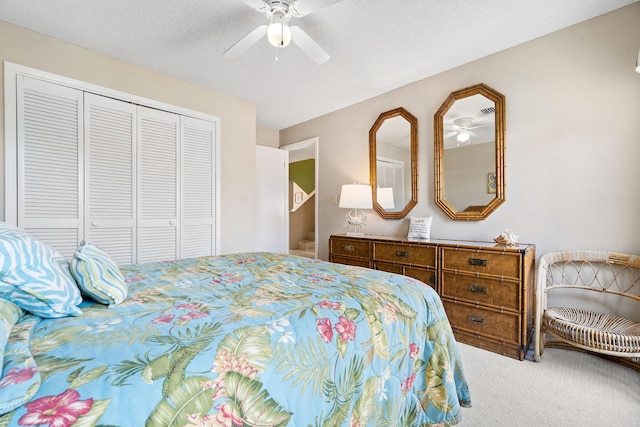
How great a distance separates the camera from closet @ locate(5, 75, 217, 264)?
2275 millimetres

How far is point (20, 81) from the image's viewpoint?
2.21 metres

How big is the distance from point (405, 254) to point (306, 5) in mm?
2069

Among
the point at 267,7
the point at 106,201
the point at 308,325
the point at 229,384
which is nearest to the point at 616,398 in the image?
the point at 308,325

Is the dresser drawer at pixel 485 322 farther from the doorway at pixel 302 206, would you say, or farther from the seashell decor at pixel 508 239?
the doorway at pixel 302 206

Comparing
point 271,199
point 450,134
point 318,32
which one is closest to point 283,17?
point 318,32

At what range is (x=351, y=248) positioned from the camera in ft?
10.1

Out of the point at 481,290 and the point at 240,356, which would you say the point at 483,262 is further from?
the point at 240,356

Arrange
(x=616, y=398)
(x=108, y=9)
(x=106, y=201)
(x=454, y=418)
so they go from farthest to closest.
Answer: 1. (x=106, y=201)
2. (x=108, y=9)
3. (x=616, y=398)
4. (x=454, y=418)

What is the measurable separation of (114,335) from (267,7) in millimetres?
1896

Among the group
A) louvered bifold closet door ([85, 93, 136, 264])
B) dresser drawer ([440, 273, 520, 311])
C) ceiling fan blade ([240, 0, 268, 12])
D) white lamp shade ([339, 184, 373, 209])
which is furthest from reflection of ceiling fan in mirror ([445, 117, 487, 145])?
louvered bifold closet door ([85, 93, 136, 264])

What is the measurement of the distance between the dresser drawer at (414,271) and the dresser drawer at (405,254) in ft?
0.13

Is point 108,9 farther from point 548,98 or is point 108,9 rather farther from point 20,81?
point 548,98

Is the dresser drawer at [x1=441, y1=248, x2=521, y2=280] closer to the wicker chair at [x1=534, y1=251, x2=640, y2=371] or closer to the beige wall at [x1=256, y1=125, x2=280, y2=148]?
the wicker chair at [x1=534, y1=251, x2=640, y2=371]

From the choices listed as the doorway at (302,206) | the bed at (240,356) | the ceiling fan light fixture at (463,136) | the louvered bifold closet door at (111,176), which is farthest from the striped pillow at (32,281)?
the doorway at (302,206)
